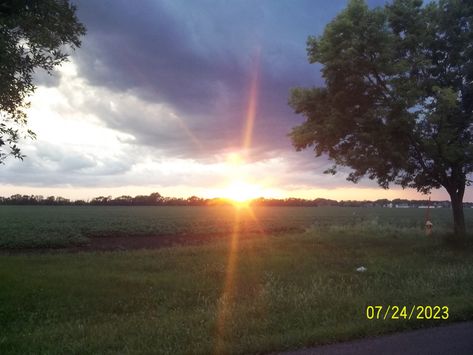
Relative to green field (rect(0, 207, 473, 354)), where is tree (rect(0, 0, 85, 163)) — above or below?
above

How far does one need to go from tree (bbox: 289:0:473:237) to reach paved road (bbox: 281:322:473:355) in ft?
47.1

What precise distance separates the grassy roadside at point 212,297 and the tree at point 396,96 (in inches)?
187

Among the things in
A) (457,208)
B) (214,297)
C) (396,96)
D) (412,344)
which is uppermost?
(396,96)

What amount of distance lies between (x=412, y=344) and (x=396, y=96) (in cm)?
1644

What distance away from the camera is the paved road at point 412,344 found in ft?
21.4
